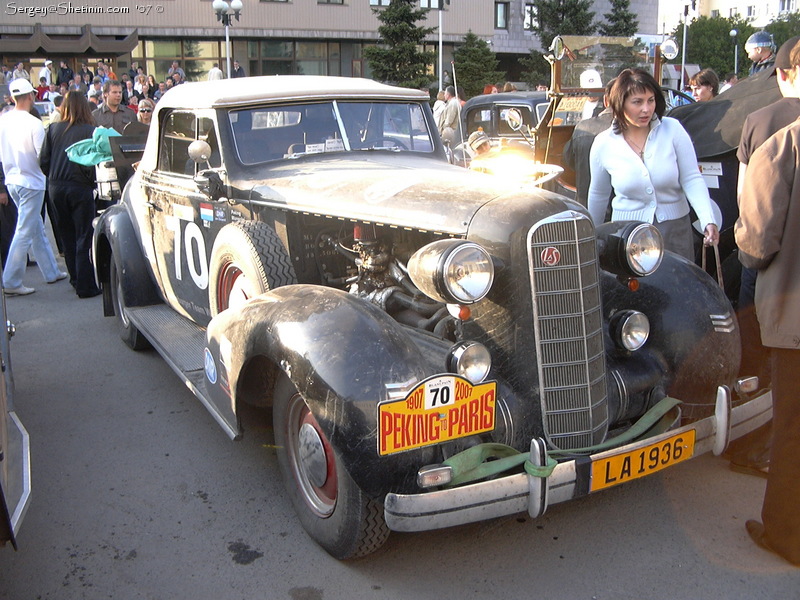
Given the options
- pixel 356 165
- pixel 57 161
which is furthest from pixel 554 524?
pixel 57 161

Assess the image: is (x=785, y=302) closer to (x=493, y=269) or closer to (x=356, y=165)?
(x=493, y=269)

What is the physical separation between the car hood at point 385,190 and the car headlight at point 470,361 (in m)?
0.50

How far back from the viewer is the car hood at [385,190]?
319 centimetres

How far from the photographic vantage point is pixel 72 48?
1077 inches

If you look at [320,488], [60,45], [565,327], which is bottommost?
[320,488]

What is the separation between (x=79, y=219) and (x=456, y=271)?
231 inches

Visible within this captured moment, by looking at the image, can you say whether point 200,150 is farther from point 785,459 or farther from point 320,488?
point 785,459

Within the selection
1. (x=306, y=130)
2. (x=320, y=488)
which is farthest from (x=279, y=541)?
(x=306, y=130)

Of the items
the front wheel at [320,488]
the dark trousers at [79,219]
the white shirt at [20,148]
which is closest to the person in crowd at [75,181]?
the dark trousers at [79,219]

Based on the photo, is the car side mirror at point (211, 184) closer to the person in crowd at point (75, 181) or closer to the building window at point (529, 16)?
the person in crowd at point (75, 181)

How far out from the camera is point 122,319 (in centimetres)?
603

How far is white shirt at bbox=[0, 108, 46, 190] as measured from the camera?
7398mm

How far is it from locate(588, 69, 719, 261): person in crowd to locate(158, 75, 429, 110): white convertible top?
1.36m

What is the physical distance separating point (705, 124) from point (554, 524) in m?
3.25
